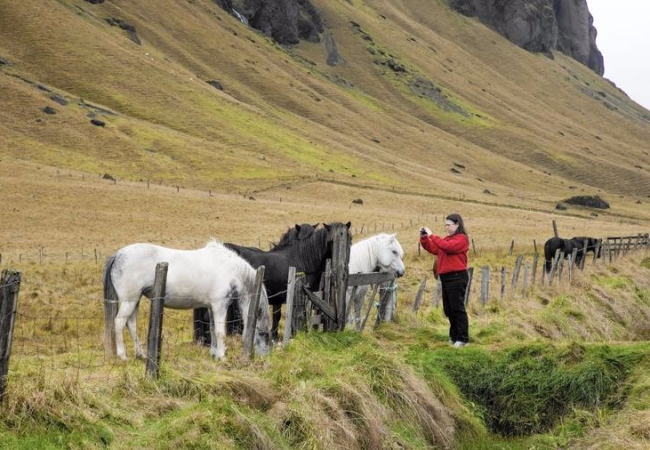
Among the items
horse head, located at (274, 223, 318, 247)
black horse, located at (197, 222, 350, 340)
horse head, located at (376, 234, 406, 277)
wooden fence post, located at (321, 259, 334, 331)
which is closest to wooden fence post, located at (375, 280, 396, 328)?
horse head, located at (376, 234, 406, 277)

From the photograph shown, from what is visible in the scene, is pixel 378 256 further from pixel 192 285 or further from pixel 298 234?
pixel 192 285

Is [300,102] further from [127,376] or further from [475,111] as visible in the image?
[127,376]

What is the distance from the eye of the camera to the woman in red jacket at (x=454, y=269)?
11781 millimetres

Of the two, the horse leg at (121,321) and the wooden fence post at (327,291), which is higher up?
the wooden fence post at (327,291)

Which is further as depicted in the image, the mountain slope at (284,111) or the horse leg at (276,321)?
the mountain slope at (284,111)

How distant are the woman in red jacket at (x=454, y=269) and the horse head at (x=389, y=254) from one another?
214 centimetres

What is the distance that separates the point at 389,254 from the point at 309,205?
150ft

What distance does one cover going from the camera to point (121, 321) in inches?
445

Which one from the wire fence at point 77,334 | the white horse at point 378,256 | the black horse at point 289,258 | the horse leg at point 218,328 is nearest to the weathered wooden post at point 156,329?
the wire fence at point 77,334

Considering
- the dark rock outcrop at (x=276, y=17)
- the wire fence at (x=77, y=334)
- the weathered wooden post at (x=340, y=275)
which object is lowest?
the wire fence at (x=77, y=334)

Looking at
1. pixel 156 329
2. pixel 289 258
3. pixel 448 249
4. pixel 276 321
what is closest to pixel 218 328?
pixel 276 321

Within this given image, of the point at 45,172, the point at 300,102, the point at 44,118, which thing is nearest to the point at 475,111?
the point at 300,102

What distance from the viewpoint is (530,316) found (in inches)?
584

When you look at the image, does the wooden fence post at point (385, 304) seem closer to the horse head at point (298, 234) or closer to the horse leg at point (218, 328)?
the horse head at point (298, 234)
